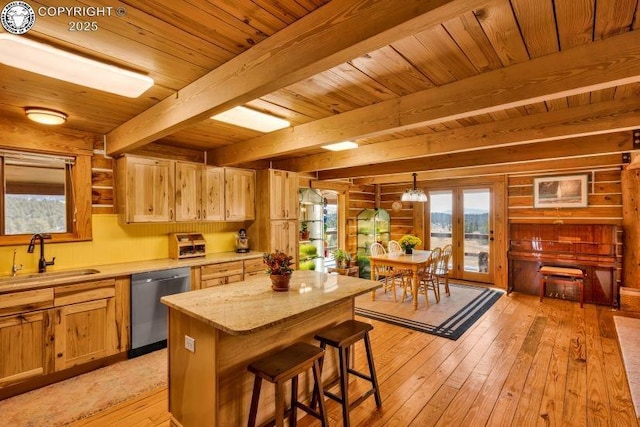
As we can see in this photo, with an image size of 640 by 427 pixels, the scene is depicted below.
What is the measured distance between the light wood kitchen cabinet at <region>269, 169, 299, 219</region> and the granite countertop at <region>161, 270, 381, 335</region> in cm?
201

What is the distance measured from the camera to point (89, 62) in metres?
1.81

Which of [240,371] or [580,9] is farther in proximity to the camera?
[240,371]

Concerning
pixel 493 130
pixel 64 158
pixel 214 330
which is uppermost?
pixel 493 130

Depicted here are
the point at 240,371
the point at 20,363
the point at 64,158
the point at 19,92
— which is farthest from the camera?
the point at 64,158

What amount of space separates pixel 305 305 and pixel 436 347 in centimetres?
217

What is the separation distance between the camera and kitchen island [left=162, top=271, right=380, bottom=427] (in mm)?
1866

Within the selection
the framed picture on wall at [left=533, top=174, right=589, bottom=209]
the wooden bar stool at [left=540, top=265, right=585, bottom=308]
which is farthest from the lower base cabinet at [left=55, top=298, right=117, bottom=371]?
the framed picture on wall at [left=533, top=174, right=589, bottom=209]

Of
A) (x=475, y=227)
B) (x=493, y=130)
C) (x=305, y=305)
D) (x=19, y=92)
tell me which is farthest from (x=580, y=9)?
(x=475, y=227)

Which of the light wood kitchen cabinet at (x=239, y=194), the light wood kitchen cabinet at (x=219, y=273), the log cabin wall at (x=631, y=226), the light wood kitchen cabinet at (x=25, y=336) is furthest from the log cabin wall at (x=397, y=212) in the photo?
the light wood kitchen cabinet at (x=25, y=336)

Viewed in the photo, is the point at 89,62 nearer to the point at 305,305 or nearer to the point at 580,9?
the point at 305,305

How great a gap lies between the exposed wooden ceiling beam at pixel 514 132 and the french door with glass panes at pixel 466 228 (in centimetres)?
349

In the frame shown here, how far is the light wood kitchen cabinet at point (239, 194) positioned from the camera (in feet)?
14.8

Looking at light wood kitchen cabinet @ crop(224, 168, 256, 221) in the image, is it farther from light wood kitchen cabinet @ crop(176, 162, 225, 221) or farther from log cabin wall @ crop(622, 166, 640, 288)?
log cabin wall @ crop(622, 166, 640, 288)

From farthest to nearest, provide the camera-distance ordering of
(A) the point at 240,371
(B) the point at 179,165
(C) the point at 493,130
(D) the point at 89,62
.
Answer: (B) the point at 179,165 → (C) the point at 493,130 → (A) the point at 240,371 → (D) the point at 89,62
